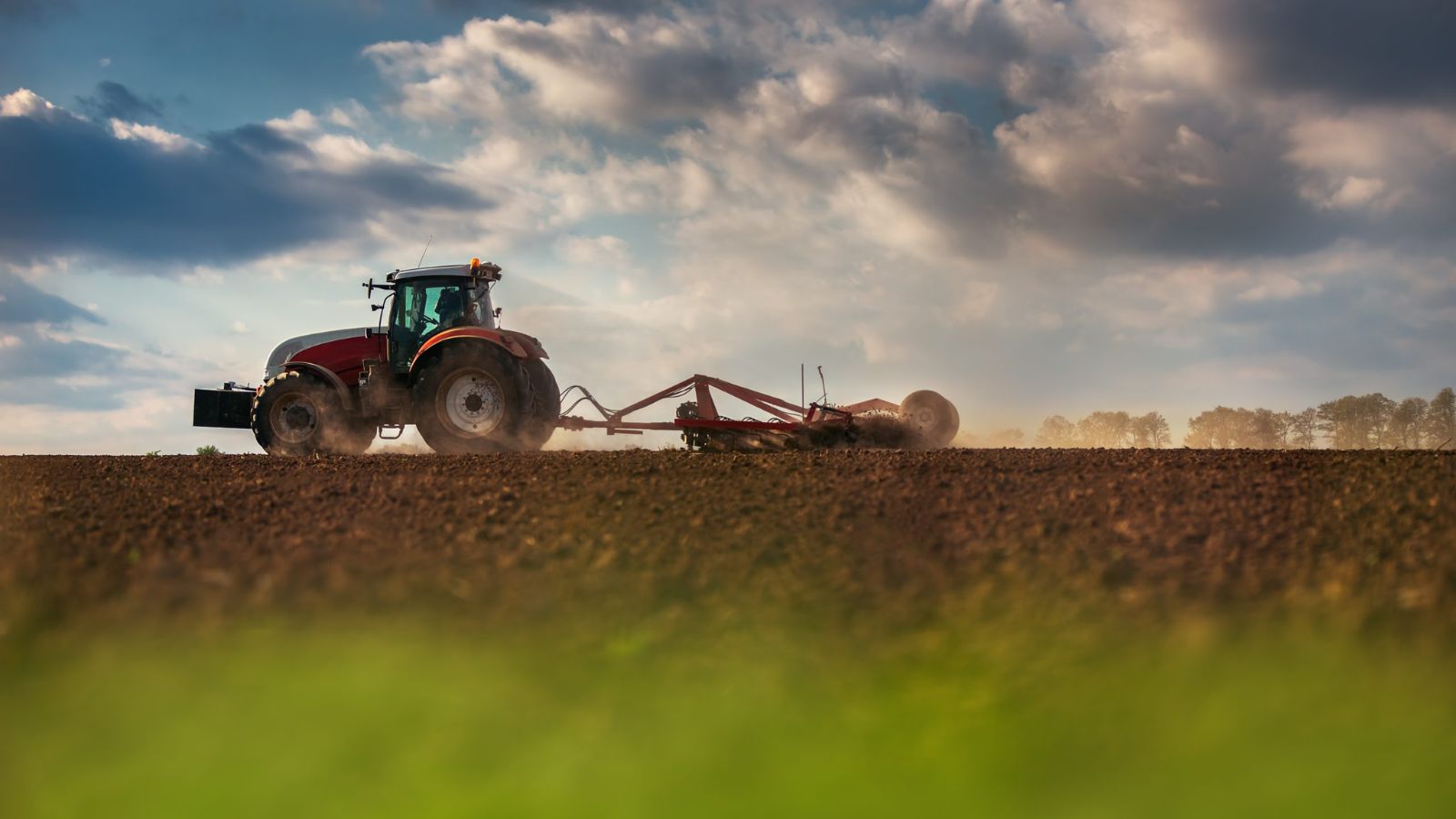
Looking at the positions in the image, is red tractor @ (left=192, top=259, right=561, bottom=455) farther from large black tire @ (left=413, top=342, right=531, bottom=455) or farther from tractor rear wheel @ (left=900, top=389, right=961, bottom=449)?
tractor rear wheel @ (left=900, top=389, right=961, bottom=449)

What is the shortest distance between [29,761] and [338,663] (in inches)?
28.8

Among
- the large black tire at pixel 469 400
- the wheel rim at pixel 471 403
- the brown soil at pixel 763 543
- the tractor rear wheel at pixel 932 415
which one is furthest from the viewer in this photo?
the tractor rear wheel at pixel 932 415

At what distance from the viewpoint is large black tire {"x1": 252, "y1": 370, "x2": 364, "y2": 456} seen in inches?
458

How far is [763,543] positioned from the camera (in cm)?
393

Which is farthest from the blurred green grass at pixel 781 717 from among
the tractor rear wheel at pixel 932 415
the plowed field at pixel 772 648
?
the tractor rear wheel at pixel 932 415

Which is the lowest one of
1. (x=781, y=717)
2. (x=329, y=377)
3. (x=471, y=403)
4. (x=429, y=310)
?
(x=781, y=717)

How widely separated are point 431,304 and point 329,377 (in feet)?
4.95

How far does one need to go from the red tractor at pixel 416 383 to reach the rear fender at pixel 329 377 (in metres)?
0.01

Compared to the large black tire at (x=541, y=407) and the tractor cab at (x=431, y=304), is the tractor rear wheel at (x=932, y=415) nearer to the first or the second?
the large black tire at (x=541, y=407)

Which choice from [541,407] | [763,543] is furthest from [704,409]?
[763,543]

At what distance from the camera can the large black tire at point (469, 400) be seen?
10.5m

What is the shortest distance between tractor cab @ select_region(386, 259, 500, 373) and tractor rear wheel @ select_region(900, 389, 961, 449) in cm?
488

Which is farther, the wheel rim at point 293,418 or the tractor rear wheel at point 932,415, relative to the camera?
the wheel rim at point 293,418

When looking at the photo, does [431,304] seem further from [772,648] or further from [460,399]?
[772,648]
